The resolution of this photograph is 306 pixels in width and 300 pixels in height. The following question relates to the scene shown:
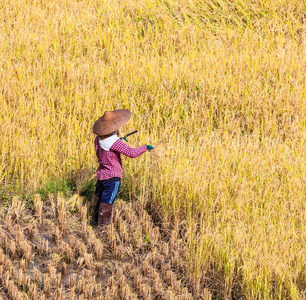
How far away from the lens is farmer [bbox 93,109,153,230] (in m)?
3.00

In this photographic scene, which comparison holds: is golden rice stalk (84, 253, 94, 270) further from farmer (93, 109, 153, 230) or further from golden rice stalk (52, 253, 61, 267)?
farmer (93, 109, 153, 230)

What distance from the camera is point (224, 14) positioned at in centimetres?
649

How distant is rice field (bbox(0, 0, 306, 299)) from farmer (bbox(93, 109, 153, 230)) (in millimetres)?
156

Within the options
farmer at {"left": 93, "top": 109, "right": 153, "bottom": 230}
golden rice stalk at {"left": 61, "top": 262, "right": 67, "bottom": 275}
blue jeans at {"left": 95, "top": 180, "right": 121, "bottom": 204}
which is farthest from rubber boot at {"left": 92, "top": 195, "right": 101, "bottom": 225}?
golden rice stalk at {"left": 61, "top": 262, "right": 67, "bottom": 275}

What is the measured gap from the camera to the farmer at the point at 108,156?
3002mm

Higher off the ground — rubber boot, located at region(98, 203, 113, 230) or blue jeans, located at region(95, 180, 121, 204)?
blue jeans, located at region(95, 180, 121, 204)

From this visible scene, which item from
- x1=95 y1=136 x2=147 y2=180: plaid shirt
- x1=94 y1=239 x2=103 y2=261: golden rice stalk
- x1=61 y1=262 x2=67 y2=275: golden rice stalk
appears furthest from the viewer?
x1=95 y1=136 x2=147 y2=180: plaid shirt

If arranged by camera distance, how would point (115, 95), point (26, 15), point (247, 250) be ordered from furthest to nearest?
1. point (26, 15)
2. point (115, 95)
3. point (247, 250)

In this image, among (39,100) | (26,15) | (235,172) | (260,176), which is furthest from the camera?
(26,15)

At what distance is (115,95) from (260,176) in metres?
1.97

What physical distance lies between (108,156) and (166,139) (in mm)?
1103

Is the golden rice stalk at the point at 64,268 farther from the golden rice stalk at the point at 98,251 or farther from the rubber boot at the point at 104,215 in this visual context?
the rubber boot at the point at 104,215

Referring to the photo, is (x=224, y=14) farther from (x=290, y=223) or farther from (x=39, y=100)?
(x=290, y=223)

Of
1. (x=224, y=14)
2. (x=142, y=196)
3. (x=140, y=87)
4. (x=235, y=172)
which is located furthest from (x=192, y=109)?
(x=224, y=14)
